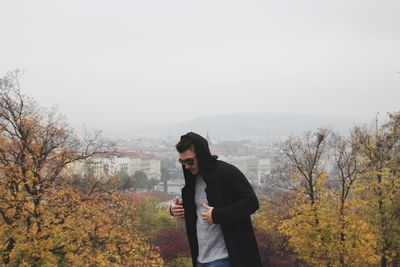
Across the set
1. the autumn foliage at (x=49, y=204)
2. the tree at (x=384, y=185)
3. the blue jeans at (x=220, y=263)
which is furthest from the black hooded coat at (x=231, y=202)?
the tree at (x=384, y=185)

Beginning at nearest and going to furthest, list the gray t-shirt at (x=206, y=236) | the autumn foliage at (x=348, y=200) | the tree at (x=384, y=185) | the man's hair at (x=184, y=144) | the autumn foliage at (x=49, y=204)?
the man's hair at (x=184, y=144) → the gray t-shirt at (x=206, y=236) → the autumn foliage at (x=49, y=204) → the autumn foliage at (x=348, y=200) → the tree at (x=384, y=185)

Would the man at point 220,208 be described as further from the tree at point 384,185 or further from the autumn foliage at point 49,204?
the tree at point 384,185

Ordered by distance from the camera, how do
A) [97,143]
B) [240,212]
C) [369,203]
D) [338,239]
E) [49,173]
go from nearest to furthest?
[240,212], [49,173], [97,143], [338,239], [369,203]

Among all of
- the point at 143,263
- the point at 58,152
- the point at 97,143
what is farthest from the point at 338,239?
the point at 58,152

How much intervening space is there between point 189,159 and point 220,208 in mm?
510

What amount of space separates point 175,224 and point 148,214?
297 cm

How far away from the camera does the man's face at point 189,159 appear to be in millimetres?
3764

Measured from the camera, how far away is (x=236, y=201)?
3.73 meters

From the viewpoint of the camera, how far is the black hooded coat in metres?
3.61

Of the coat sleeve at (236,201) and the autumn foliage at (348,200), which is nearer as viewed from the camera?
the coat sleeve at (236,201)

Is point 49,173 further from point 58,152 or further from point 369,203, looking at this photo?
point 369,203

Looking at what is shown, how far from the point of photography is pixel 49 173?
1595cm

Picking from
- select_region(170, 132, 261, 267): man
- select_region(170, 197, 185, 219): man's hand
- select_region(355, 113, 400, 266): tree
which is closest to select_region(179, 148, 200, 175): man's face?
select_region(170, 132, 261, 267): man

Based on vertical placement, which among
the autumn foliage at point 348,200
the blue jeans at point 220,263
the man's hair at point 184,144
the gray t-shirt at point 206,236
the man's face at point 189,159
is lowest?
the autumn foliage at point 348,200
